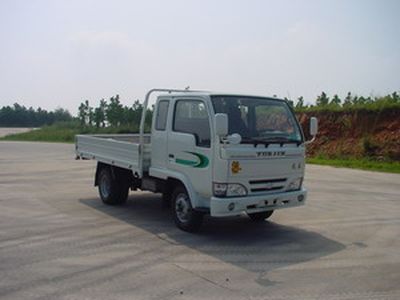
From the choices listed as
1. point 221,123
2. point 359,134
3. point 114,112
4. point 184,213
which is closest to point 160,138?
point 184,213

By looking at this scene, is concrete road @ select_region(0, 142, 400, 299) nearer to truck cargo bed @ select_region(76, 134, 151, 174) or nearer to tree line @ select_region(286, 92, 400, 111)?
truck cargo bed @ select_region(76, 134, 151, 174)

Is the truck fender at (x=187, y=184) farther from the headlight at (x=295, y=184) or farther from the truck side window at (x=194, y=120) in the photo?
the headlight at (x=295, y=184)

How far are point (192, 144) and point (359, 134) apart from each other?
18.6 m

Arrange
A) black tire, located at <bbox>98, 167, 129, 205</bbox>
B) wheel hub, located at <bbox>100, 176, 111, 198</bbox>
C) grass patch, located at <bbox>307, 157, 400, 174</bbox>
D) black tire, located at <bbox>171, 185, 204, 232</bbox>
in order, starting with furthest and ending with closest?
1. grass patch, located at <bbox>307, 157, 400, 174</bbox>
2. wheel hub, located at <bbox>100, 176, 111, 198</bbox>
3. black tire, located at <bbox>98, 167, 129, 205</bbox>
4. black tire, located at <bbox>171, 185, 204, 232</bbox>

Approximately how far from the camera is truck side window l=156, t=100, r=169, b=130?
8617 millimetres

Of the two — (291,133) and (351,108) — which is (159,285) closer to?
(291,133)

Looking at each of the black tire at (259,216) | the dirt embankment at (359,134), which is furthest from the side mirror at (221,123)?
the dirt embankment at (359,134)

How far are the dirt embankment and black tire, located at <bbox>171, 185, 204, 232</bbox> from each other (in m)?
15.6

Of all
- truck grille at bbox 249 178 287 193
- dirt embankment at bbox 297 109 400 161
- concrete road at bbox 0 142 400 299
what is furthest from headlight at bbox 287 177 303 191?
dirt embankment at bbox 297 109 400 161

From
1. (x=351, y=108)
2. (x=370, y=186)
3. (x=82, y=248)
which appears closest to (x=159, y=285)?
(x=82, y=248)

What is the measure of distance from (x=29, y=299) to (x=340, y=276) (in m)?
3.62

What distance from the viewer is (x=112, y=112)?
50375 mm

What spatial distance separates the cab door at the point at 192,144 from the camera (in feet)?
24.9

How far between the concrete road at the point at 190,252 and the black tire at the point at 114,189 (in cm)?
25
